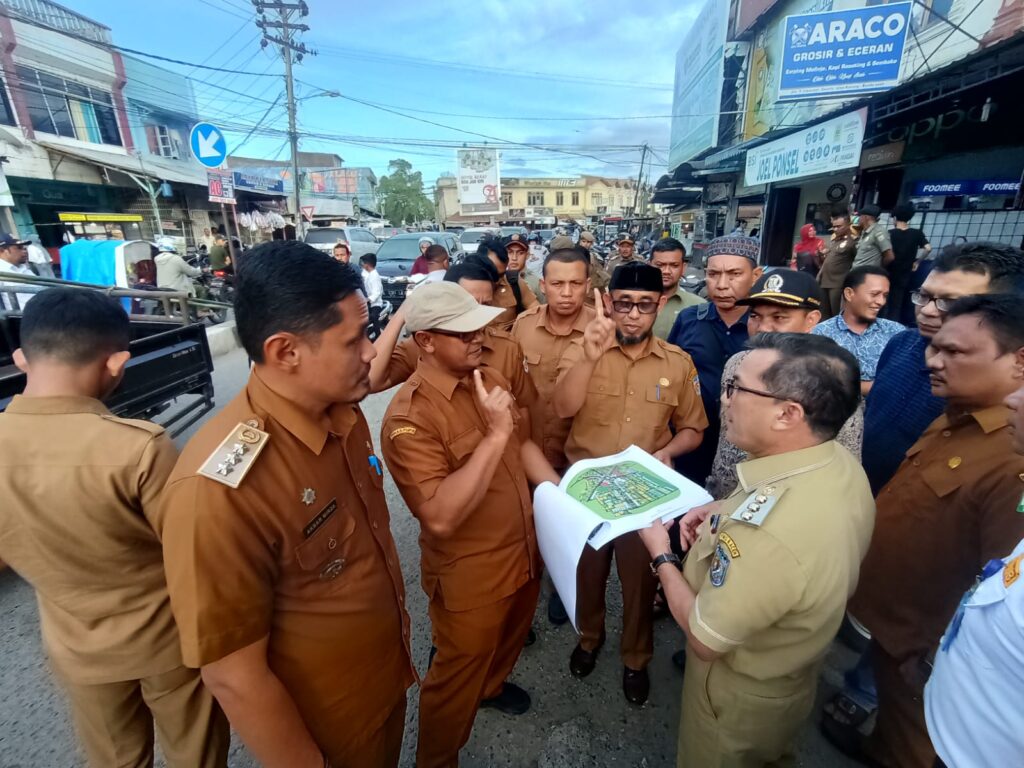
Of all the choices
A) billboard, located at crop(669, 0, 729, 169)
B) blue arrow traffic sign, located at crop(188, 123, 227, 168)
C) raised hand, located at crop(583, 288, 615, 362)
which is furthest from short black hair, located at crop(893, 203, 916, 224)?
billboard, located at crop(669, 0, 729, 169)

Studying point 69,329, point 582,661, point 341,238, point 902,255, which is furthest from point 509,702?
point 341,238

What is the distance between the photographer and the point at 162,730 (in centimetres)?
144

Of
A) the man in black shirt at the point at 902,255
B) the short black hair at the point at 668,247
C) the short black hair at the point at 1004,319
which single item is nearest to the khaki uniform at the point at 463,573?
the short black hair at the point at 1004,319

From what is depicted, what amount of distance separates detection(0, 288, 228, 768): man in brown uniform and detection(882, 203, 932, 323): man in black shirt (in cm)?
706

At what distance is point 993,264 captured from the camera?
1981mm

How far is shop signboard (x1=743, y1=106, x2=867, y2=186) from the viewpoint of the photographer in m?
7.30

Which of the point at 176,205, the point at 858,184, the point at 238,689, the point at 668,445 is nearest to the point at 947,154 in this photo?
the point at 858,184

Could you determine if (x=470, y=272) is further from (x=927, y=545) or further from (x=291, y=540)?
(x=927, y=545)

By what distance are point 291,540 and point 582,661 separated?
179 cm

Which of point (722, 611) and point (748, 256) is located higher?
point (748, 256)

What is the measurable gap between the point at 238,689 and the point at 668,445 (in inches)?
74.8

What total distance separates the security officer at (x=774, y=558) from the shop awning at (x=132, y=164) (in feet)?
58.0

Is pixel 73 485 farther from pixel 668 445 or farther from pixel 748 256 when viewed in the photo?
pixel 748 256

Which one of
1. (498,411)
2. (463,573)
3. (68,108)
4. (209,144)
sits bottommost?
(463,573)
